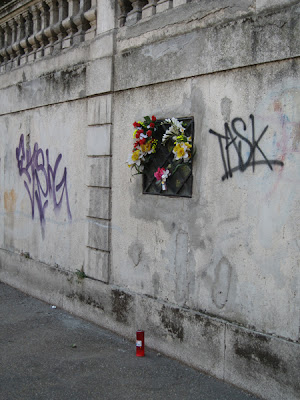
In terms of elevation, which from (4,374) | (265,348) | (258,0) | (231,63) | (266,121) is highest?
Answer: (258,0)

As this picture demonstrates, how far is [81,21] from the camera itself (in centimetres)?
651

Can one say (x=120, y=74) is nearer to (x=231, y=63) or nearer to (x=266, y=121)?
(x=231, y=63)

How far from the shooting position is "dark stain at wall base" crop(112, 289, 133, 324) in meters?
5.60

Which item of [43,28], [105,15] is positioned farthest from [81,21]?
[43,28]

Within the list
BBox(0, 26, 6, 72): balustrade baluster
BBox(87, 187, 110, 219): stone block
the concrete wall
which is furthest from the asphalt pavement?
BBox(0, 26, 6, 72): balustrade baluster

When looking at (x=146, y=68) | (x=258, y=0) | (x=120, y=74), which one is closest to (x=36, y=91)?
(x=120, y=74)

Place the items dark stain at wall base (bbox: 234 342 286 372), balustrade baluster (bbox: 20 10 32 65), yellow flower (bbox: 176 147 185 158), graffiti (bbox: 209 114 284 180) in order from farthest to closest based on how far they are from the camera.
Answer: balustrade baluster (bbox: 20 10 32 65) → yellow flower (bbox: 176 147 185 158) → graffiti (bbox: 209 114 284 180) → dark stain at wall base (bbox: 234 342 286 372)

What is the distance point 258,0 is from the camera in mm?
4297

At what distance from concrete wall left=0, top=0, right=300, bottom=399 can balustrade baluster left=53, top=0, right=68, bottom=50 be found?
0.29 m

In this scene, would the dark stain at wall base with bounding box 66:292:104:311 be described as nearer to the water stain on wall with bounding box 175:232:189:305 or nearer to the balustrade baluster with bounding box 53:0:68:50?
the water stain on wall with bounding box 175:232:189:305

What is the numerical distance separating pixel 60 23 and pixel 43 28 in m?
0.56

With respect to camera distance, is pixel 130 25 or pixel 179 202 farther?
pixel 130 25

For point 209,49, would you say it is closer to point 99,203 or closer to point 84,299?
point 99,203

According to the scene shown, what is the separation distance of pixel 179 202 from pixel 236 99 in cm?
119
